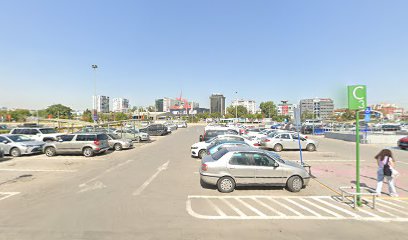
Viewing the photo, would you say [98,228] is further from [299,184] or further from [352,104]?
[352,104]

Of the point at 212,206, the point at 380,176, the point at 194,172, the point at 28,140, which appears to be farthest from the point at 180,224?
the point at 28,140

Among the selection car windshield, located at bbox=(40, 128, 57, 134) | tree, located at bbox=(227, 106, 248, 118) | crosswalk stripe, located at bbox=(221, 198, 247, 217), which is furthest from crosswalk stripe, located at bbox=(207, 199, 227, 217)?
tree, located at bbox=(227, 106, 248, 118)

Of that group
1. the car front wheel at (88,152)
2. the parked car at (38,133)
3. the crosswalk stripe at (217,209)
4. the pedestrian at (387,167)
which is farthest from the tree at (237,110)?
the crosswalk stripe at (217,209)

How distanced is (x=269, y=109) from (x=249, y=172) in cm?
11033

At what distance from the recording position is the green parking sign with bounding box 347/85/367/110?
252 inches

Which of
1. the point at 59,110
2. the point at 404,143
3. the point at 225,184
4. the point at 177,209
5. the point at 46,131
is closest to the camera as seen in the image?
the point at 177,209

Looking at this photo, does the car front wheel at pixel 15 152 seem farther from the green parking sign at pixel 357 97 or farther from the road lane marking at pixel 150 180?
the green parking sign at pixel 357 97

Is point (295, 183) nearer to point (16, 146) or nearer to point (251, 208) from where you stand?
point (251, 208)

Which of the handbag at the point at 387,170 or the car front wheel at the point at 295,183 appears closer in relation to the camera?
the handbag at the point at 387,170

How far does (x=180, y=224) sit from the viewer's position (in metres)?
5.37

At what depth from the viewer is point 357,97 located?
641cm

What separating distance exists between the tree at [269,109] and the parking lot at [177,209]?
106 m

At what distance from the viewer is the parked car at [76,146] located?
15.0 m

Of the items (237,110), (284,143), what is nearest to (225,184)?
(284,143)
